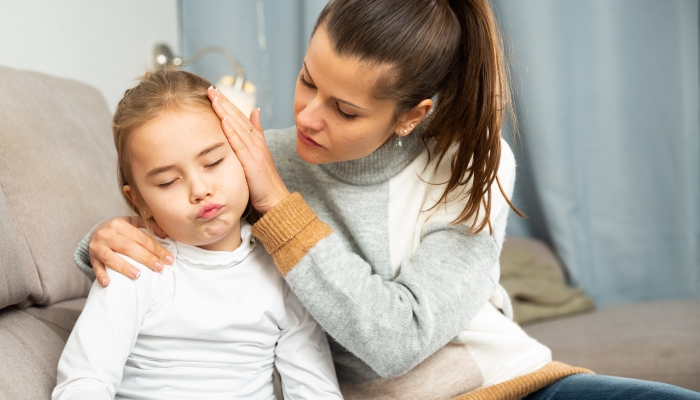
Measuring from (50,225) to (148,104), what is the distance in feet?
1.27

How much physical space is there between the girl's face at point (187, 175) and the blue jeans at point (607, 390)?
0.62m

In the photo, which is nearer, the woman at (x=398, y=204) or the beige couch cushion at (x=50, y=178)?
the woman at (x=398, y=204)

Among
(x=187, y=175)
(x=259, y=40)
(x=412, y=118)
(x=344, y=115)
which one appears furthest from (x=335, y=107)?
(x=259, y=40)

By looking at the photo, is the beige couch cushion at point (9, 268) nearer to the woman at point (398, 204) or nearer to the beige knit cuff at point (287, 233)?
the woman at point (398, 204)

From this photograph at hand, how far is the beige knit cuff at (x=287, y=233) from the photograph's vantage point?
103 centimetres

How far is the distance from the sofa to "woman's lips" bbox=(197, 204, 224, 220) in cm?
33

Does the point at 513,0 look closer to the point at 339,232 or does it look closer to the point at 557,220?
the point at 557,220

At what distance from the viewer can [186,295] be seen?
1016 mm

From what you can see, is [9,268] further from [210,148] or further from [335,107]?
[335,107]

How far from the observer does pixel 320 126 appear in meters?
1.09

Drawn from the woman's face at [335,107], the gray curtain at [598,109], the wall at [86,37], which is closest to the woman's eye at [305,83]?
the woman's face at [335,107]

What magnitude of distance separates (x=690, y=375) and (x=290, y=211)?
1.16m

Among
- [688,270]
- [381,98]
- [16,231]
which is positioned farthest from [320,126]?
[688,270]

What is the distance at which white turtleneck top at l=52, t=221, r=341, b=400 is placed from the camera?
0.91 metres
